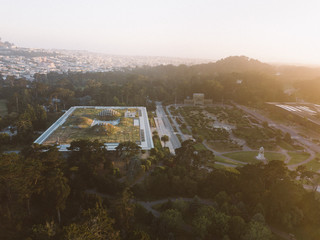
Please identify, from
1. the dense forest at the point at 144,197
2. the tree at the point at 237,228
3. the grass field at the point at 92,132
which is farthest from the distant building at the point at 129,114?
the tree at the point at 237,228

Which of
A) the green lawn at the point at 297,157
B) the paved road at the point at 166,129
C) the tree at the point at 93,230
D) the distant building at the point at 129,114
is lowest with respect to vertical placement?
the paved road at the point at 166,129

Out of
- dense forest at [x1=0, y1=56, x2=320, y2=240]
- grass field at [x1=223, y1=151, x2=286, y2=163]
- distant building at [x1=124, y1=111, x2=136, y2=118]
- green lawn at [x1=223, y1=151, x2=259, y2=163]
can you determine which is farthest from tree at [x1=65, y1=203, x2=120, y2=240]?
distant building at [x1=124, y1=111, x2=136, y2=118]

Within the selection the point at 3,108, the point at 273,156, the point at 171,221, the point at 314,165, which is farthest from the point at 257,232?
the point at 3,108

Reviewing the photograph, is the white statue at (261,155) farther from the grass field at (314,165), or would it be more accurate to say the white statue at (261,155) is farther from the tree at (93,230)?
the tree at (93,230)

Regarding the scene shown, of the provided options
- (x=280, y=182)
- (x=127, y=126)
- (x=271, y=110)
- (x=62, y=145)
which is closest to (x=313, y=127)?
(x=271, y=110)

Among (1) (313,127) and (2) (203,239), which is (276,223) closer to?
(2) (203,239)

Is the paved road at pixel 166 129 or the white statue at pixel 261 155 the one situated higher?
the white statue at pixel 261 155
